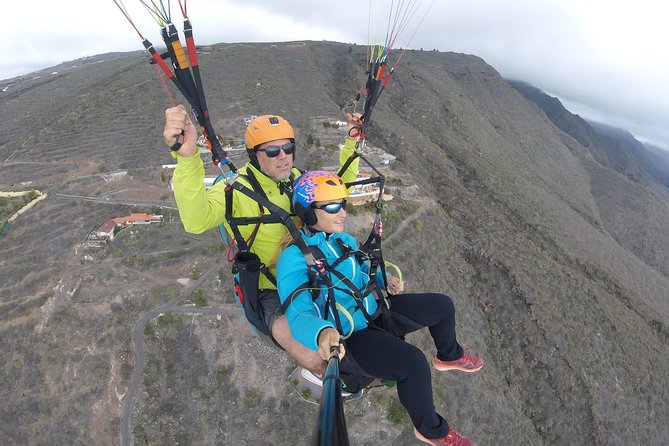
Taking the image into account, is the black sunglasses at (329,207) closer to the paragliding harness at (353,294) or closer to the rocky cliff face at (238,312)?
the paragliding harness at (353,294)

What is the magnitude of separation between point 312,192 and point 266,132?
1355 mm

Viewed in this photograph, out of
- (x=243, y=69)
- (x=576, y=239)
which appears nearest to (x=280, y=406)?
(x=576, y=239)

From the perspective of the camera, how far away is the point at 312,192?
5324 millimetres

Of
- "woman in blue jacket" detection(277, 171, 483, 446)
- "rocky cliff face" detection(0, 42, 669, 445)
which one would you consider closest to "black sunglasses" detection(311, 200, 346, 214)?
"woman in blue jacket" detection(277, 171, 483, 446)

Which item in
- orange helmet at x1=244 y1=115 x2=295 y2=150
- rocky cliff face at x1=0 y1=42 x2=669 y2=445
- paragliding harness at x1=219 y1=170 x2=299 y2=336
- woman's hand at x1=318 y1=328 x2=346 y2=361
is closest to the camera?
woman's hand at x1=318 y1=328 x2=346 y2=361

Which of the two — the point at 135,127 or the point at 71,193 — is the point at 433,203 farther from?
the point at 135,127

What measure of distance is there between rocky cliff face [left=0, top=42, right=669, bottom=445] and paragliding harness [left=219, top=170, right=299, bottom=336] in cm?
1835

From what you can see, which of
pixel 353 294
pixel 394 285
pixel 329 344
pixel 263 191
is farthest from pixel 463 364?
pixel 263 191

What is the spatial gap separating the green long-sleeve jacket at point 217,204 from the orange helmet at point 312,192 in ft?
1.56

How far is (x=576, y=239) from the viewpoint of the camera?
5322 centimetres

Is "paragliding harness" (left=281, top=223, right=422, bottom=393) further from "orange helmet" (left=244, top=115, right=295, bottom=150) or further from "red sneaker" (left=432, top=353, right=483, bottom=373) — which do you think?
"orange helmet" (left=244, top=115, right=295, bottom=150)

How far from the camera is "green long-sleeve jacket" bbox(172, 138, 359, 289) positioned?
4.24m

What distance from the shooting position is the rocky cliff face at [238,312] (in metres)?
20.5

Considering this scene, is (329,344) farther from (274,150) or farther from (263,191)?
(274,150)
